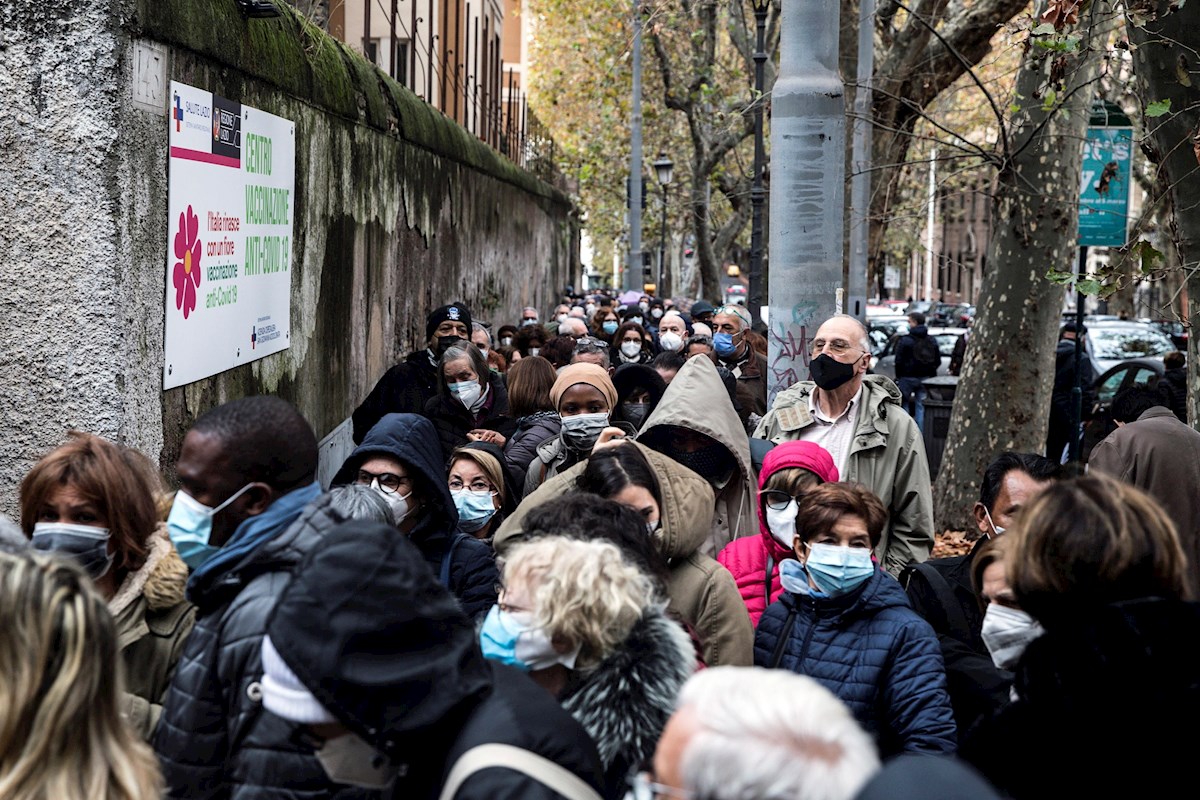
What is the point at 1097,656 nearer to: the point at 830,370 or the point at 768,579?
the point at 768,579

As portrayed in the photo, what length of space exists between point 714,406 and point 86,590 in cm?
348

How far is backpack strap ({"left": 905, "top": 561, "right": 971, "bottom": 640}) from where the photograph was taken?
4.41 m

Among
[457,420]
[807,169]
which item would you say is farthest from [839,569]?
[457,420]

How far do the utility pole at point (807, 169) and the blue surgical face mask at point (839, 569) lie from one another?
3411 millimetres

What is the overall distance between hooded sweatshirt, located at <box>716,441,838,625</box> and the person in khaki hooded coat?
48 cm

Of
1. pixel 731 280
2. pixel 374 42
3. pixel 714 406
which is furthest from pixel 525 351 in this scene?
pixel 731 280

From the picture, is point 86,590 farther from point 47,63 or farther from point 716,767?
point 47,63

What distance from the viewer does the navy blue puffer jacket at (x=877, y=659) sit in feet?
12.8

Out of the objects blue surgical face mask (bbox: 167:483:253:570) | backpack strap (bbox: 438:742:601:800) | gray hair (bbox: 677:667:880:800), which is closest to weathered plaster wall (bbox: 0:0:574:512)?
blue surgical face mask (bbox: 167:483:253:570)

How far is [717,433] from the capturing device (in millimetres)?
5613

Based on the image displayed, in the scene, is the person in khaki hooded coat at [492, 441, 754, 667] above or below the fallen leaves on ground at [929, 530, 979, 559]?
above

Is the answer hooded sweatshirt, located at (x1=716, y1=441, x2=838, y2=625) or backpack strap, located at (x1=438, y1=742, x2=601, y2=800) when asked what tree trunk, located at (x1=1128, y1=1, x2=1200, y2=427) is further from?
backpack strap, located at (x1=438, y1=742, x2=601, y2=800)

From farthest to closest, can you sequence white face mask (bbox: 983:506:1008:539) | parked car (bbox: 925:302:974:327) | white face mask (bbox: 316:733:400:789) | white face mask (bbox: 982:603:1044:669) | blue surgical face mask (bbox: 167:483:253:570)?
parked car (bbox: 925:302:974:327)
white face mask (bbox: 983:506:1008:539)
white face mask (bbox: 982:603:1044:669)
blue surgical face mask (bbox: 167:483:253:570)
white face mask (bbox: 316:733:400:789)

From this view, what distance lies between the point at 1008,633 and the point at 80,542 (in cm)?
238
